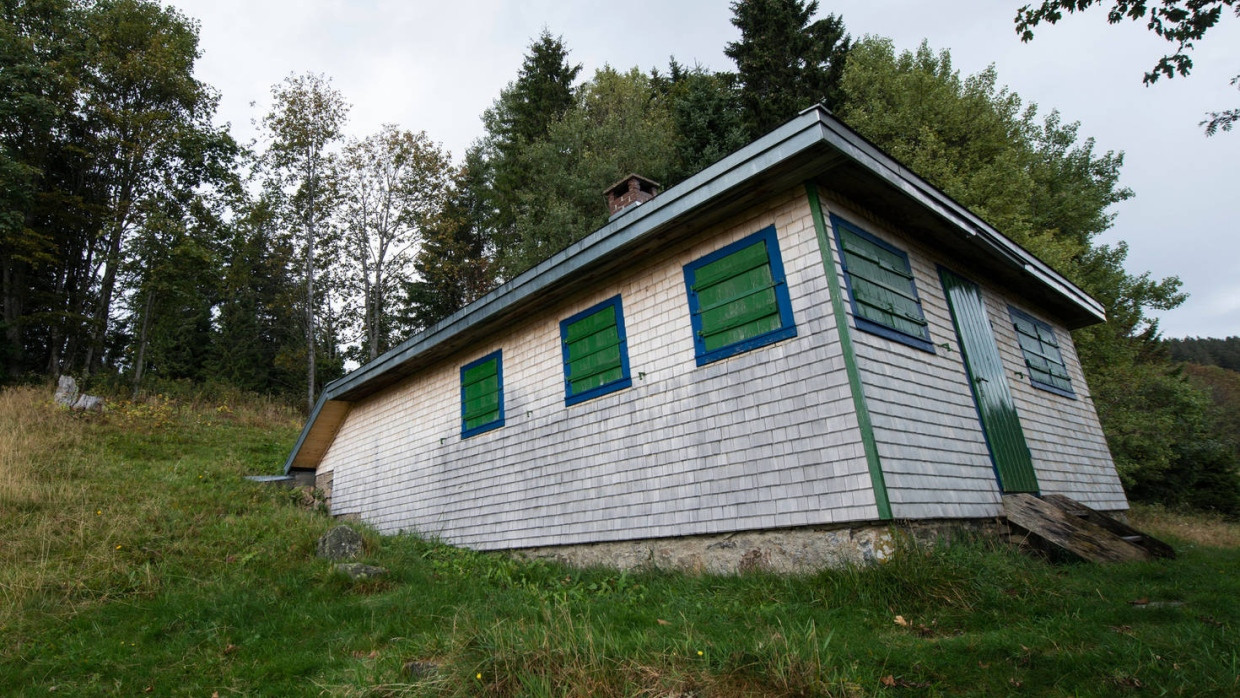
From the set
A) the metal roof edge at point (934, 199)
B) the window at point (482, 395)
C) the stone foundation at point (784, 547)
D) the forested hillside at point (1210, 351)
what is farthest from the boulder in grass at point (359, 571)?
the forested hillside at point (1210, 351)

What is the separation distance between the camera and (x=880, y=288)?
6.38 metres

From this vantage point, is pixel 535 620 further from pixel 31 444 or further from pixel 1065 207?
pixel 1065 207

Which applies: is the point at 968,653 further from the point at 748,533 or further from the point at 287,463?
the point at 287,463

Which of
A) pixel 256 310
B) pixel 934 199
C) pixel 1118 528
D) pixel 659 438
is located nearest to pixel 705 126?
pixel 934 199

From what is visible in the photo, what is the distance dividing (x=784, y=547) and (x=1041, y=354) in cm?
611

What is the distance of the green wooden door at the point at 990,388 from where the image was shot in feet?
22.9

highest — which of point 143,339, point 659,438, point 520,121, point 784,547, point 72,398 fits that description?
point 520,121

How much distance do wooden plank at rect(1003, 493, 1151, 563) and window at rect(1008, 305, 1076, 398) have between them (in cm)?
253

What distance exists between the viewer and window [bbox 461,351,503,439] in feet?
29.9

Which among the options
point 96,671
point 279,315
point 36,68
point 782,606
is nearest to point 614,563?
point 782,606

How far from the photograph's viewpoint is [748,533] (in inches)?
234

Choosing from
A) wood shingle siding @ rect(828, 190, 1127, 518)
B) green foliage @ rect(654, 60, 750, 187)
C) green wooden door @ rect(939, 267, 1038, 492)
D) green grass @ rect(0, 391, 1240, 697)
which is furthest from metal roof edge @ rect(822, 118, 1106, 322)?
green foliage @ rect(654, 60, 750, 187)

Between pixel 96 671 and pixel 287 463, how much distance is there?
8.58 metres

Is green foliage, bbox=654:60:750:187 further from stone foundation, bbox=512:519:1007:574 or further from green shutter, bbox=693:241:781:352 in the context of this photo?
stone foundation, bbox=512:519:1007:574
